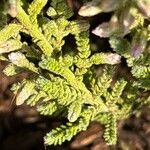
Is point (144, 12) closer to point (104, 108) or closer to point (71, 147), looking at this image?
point (104, 108)

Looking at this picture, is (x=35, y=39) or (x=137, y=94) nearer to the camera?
(x=35, y=39)

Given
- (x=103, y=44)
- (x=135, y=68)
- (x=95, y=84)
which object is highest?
(x=135, y=68)

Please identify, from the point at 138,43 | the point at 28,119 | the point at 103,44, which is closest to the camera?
the point at 138,43

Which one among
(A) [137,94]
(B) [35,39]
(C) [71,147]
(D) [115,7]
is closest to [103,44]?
(A) [137,94]

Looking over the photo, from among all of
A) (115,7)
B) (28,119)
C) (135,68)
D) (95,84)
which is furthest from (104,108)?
(28,119)

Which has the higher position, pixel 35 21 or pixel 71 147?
pixel 35 21

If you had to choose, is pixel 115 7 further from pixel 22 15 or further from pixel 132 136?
pixel 132 136

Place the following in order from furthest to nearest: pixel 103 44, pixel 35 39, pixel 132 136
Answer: pixel 132 136 < pixel 103 44 < pixel 35 39
